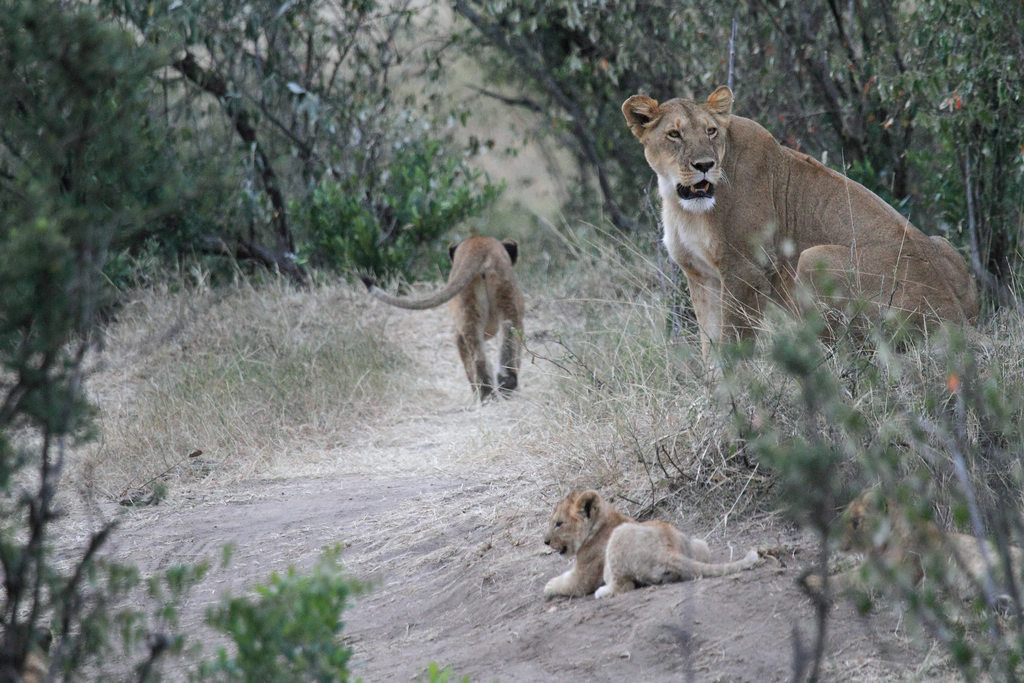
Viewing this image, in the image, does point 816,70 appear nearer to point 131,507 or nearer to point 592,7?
point 592,7

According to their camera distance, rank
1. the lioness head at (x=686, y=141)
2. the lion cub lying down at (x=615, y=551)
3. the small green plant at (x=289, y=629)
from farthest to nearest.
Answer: the lioness head at (x=686, y=141)
the lion cub lying down at (x=615, y=551)
the small green plant at (x=289, y=629)

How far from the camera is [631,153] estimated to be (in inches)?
485

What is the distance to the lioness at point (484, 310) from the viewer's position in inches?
322

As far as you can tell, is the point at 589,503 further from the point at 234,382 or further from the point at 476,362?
the point at 234,382

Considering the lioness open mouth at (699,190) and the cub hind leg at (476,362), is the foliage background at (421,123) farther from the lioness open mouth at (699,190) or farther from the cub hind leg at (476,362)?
the lioness open mouth at (699,190)

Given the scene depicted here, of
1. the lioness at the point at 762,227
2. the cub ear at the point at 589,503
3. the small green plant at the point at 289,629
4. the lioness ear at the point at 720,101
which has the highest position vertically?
the lioness ear at the point at 720,101

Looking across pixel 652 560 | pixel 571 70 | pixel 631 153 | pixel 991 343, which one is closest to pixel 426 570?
pixel 652 560

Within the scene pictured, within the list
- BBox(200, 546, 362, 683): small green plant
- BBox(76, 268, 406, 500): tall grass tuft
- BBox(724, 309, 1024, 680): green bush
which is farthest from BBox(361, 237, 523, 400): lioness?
BBox(200, 546, 362, 683): small green plant

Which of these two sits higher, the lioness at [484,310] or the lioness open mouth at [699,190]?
the lioness open mouth at [699,190]

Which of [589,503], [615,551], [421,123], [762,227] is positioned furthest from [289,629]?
[421,123]

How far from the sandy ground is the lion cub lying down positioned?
0.05 metres

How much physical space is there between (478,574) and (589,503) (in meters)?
0.75

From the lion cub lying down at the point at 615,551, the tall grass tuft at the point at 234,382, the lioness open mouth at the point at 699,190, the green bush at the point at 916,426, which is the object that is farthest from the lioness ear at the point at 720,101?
the tall grass tuft at the point at 234,382

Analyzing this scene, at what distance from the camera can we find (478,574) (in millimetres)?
4641
